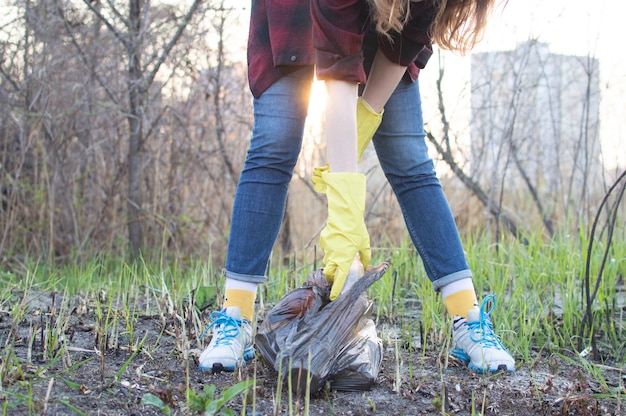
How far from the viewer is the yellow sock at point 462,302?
74.5 inches

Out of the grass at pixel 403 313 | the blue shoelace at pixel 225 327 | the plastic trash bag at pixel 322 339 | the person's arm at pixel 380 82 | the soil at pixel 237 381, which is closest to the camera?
the soil at pixel 237 381

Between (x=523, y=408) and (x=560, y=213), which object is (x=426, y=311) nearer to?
(x=523, y=408)

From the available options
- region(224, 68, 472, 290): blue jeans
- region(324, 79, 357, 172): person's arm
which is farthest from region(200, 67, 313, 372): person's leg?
region(324, 79, 357, 172): person's arm

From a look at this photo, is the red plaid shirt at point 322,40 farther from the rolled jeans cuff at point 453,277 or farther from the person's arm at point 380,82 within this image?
the rolled jeans cuff at point 453,277

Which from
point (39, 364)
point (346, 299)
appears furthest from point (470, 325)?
Result: point (39, 364)

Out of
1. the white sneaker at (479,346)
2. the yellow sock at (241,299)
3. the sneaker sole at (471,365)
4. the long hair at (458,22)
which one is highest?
the long hair at (458,22)

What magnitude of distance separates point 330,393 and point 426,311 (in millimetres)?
662

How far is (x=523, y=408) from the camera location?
1539 millimetres

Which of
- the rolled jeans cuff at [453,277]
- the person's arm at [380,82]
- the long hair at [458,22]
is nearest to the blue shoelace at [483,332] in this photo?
the rolled jeans cuff at [453,277]

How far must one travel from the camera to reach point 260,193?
5.94 ft

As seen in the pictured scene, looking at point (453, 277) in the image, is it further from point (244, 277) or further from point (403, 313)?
point (244, 277)

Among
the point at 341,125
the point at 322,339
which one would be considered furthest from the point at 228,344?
the point at 341,125

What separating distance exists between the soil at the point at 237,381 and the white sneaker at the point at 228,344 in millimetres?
29

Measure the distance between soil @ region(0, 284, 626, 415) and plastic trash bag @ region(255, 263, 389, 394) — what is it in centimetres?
5
